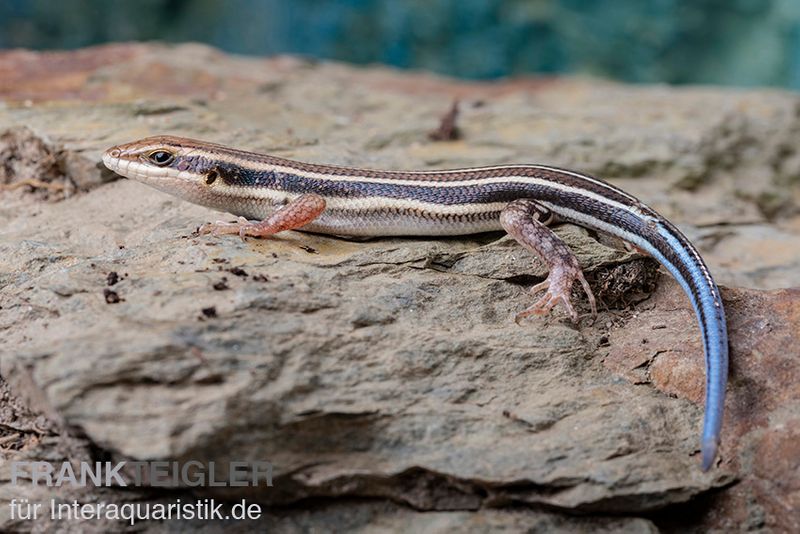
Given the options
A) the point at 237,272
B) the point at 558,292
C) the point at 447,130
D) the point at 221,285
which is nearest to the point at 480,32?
the point at 447,130

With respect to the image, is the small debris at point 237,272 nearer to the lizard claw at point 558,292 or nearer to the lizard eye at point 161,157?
the lizard eye at point 161,157

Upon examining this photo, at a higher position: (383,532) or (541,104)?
(541,104)

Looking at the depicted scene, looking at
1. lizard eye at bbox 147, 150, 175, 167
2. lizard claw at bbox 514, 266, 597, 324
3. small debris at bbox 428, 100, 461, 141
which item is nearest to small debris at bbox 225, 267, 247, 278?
lizard eye at bbox 147, 150, 175, 167

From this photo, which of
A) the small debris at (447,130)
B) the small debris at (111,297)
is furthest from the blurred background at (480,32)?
the small debris at (111,297)

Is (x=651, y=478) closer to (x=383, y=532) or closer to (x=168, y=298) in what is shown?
(x=383, y=532)

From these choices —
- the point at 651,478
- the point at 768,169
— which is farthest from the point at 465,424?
the point at 768,169

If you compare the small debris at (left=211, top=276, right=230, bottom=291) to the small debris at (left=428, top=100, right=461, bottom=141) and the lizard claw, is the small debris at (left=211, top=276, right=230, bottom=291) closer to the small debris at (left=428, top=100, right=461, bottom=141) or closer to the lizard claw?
the lizard claw
